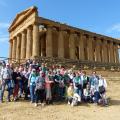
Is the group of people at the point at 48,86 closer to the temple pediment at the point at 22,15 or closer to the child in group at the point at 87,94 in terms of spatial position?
the child in group at the point at 87,94

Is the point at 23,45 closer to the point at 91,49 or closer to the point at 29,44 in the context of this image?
the point at 29,44

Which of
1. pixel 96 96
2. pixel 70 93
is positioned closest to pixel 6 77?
pixel 70 93

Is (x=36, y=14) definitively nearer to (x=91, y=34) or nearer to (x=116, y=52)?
(x=91, y=34)

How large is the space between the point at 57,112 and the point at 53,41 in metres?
34.5

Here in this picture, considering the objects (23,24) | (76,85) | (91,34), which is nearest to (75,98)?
(76,85)

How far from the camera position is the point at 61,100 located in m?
19.7

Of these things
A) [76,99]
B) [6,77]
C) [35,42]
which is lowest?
[76,99]

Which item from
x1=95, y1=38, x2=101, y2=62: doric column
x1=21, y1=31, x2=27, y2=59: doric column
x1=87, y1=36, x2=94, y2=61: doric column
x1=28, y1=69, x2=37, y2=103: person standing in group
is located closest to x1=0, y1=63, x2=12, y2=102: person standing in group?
x1=28, y1=69, x2=37, y2=103: person standing in group

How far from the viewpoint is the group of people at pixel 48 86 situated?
18.0 metres

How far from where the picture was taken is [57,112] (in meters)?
16.6

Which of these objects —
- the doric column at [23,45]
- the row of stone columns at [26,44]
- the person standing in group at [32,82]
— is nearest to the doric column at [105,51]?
the row of stone columns at [26,44]

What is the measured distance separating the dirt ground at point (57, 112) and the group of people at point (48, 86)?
68cm

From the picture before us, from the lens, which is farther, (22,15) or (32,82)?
(22,15)

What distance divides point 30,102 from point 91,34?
3713cm
